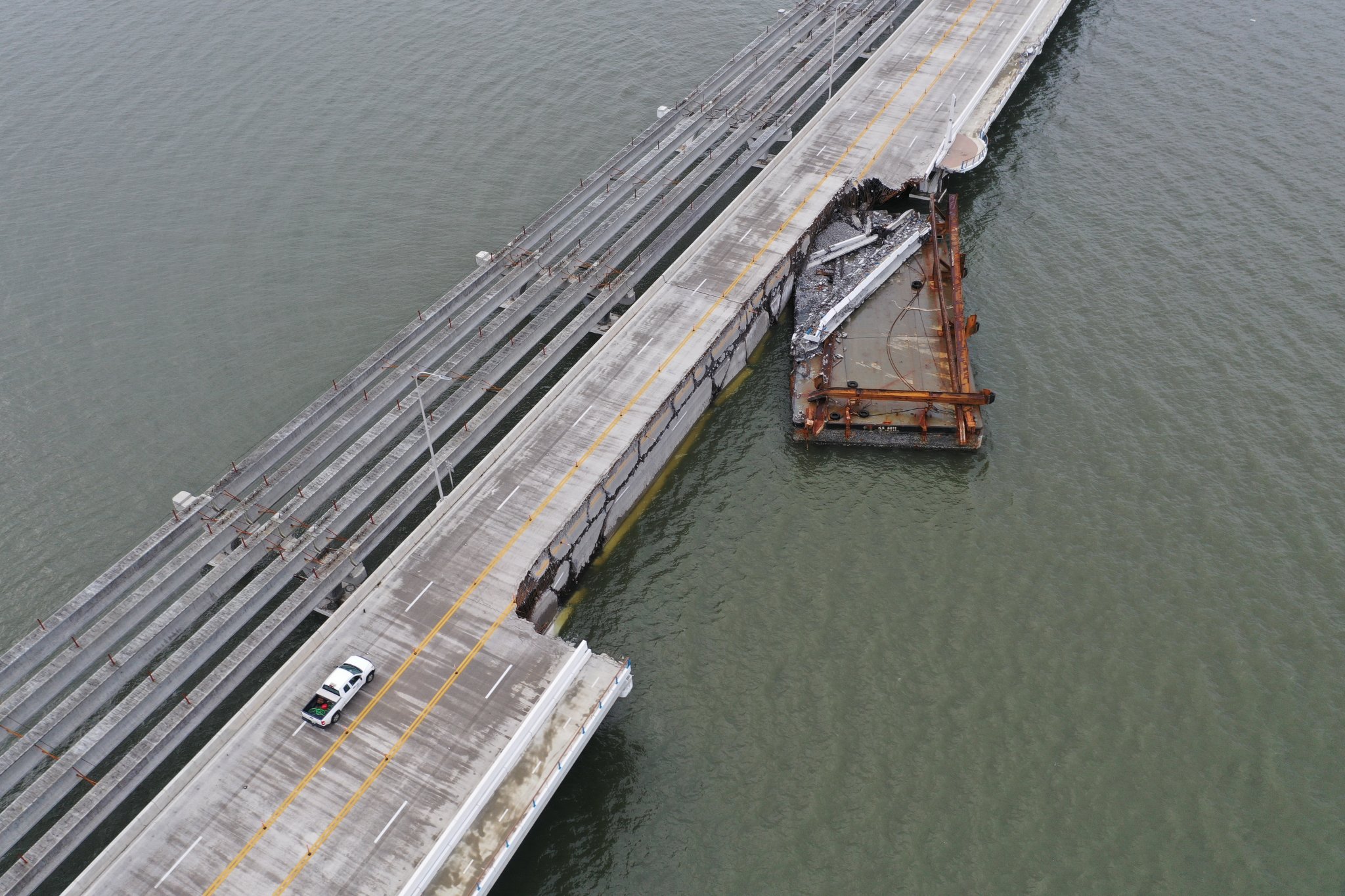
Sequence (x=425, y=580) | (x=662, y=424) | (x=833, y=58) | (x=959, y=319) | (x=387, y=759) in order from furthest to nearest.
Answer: (x=833, y=58) < (x=959, y=319) < (x=662, y=424) < (x=425, y=580) < (x=387, y=759)

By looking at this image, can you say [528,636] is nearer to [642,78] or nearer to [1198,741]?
[1198,741]

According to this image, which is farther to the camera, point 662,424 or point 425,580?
point 662,424

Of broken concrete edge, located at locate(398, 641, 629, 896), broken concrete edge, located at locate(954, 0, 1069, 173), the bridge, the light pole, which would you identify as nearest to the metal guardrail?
the bridge

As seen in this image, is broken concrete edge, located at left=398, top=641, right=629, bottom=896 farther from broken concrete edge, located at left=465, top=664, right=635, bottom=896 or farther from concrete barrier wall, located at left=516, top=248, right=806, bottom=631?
concrete barrier wall, located at left=516, top=248, right=806, bottom=631

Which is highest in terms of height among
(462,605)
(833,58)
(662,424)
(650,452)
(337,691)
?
(833,58)

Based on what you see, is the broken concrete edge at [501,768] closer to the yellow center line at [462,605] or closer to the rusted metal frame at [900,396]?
the yellow center line at [462,605]

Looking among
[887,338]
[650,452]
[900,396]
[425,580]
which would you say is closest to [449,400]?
[650,452]

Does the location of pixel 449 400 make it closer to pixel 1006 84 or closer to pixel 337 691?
pixel 337 691
